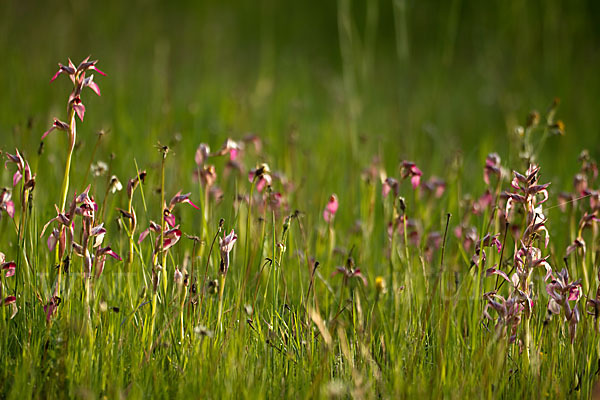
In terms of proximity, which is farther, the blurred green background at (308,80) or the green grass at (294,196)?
the blurred green background at (308,80)

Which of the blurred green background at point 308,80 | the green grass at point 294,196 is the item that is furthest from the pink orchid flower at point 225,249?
the blurred green background at point 308,80

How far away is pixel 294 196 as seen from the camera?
2953 mm

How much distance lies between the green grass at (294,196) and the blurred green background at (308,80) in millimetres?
32

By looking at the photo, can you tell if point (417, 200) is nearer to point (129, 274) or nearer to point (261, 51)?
point (129, 274)

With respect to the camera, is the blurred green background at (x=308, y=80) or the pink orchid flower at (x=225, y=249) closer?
the pink orchid flower at (x=225, y=249)

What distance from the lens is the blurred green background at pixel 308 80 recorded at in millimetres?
3846

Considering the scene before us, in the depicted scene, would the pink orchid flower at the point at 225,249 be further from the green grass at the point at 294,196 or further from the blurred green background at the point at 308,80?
the blurred green background at the point at 308,80

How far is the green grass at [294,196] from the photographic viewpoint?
160 cm

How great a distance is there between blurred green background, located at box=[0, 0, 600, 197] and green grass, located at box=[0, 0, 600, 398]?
32 mm

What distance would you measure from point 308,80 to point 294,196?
3.55 meters

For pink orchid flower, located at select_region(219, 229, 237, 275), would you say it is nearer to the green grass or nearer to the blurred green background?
the green grass

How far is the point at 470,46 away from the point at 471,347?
682 cm

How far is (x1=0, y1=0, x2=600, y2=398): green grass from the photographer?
160 cm

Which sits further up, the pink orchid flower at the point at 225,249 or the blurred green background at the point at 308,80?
the blurred green background at the point at 308,80
